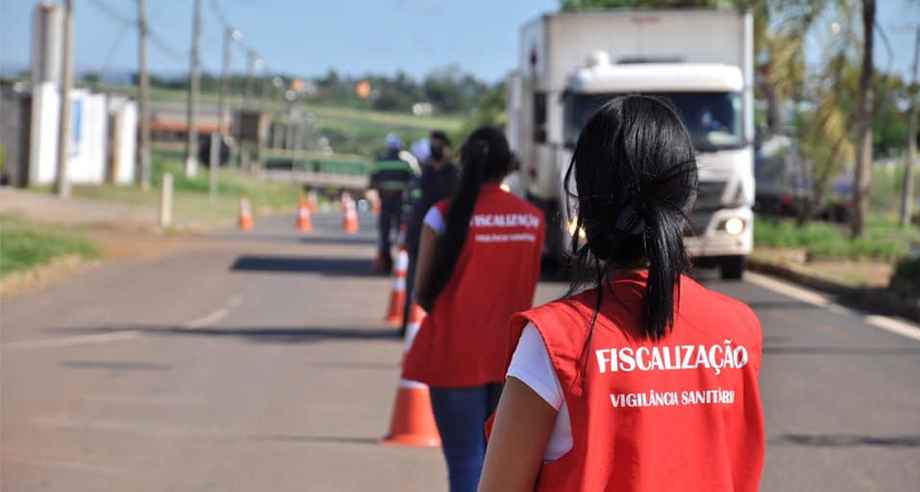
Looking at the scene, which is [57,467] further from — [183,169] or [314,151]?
[314,151]

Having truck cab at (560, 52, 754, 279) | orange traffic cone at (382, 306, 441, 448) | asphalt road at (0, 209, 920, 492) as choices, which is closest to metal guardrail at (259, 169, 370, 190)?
truck cab at (560, 52, 754, 279)

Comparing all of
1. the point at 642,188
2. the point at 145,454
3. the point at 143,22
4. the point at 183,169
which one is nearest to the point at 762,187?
the point at 143,22

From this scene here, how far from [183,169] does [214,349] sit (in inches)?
2251

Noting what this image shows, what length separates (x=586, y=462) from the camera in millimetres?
2795

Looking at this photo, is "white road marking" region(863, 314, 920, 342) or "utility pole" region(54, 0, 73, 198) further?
"utility pole" region(54, 0, 73, 198)

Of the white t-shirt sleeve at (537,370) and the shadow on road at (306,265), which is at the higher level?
the white t-shirt sleeve at (537,370)

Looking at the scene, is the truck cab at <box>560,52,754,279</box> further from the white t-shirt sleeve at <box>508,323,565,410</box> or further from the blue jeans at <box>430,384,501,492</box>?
the white t-shirt sleeve at <box>508,323,565,410</box>

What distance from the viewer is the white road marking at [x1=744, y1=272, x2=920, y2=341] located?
598 inches

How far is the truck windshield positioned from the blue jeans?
14.7 metres

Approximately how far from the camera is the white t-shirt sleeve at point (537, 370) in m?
2.77

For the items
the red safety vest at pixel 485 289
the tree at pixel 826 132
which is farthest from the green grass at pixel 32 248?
the red safety vest at pixel 485 289

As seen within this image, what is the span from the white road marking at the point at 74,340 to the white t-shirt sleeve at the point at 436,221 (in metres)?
8.33

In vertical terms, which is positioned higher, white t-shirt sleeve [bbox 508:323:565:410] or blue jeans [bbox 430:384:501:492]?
white t-shirt sleeve [bbox 508:323:565:410]

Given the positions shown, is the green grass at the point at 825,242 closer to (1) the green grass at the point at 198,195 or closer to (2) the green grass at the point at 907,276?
(2) the green grass at the point at 907,276
